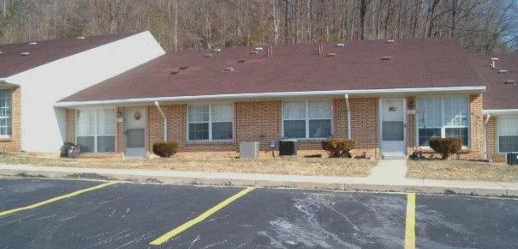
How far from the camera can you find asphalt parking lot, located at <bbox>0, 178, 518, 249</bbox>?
790cm

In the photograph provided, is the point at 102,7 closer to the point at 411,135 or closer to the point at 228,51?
the point at 228,51

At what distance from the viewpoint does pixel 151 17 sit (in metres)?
53.1

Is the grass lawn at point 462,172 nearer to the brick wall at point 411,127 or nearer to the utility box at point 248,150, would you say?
the brick wall at point 411,127

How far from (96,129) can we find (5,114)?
3.25 m

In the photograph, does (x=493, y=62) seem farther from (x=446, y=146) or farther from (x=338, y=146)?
(x=338, y=146)

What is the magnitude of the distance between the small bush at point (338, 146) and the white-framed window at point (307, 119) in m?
1.14

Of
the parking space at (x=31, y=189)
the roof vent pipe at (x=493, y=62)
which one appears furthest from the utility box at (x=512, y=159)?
the parking space at (x=31, y=189)

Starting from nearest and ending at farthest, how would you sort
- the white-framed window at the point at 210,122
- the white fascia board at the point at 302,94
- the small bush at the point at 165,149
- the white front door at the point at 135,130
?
the white fascia board at the point at 302,94
the small bush at the point at 165,149
the white-framed window at the point at 210,122
the white front door at the point at 135,130

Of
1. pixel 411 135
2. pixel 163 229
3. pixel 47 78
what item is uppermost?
pixel 47 78

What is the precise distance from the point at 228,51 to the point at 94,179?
601 inches

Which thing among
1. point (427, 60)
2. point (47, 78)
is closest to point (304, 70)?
point (427, 60)

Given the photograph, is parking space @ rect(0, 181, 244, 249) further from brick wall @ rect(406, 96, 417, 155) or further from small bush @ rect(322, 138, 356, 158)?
brick wall @ rect(406, 96, 417, 155)

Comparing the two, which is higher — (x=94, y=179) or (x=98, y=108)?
(x=98, y=108)

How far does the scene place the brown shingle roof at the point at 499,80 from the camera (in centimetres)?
2162
